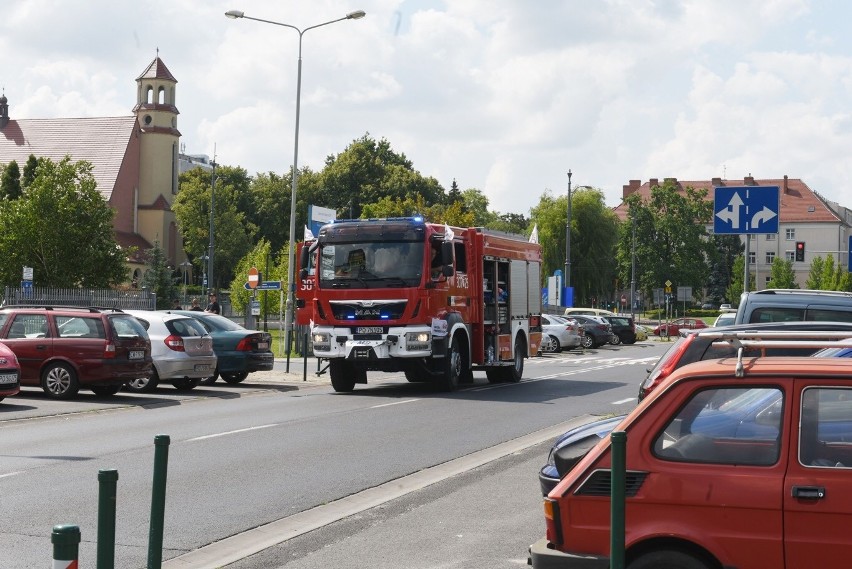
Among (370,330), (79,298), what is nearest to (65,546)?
(370,330)

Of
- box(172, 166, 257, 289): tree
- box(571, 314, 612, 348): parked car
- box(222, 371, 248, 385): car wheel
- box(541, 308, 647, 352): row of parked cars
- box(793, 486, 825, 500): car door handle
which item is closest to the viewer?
box(793, 486, 825, 500): car door handle

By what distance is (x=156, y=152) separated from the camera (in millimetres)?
106875

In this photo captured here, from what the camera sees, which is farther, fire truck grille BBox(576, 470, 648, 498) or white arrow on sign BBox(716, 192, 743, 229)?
white arrow on sign BBox(716, 192, 743, 229)

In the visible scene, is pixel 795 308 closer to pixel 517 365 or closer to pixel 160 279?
pixel 517 365

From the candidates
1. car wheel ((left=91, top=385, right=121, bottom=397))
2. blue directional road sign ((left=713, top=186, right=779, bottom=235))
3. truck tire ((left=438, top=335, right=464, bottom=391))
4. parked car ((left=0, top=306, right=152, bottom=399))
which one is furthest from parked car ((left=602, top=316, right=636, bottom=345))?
blue directional road sign ((left=713, top=186, right=779, bottom=235))

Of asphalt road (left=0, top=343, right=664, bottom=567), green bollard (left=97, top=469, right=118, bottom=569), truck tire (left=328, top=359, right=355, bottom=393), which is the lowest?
asphalt road (left=0, top=343, right=664, bottom=567)

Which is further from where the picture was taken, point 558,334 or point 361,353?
point 558,334

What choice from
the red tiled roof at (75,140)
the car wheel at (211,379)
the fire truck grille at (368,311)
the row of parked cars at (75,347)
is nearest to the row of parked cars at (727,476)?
the row of parked cars at (75,347)

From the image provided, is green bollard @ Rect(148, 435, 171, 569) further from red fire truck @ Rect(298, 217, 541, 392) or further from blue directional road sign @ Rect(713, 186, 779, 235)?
red fire truck @ Rect(298, 217, 541, 392)

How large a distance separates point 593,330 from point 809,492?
49.5m

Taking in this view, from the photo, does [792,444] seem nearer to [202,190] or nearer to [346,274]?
[346,274]

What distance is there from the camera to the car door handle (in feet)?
17.8

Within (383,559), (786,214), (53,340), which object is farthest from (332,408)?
(786,214)

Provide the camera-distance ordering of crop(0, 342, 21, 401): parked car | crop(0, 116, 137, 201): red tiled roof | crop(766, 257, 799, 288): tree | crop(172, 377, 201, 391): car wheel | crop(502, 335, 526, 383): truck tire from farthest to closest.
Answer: crop(766, 257, 799, 288): tree, crop(0, 116, 137, 201): red tiled roof, crop(502, 335, 526, 383): truck tire, crop(172, 377, 201, 391): car wheel, crop(0, 342, 21, 401): parked car
